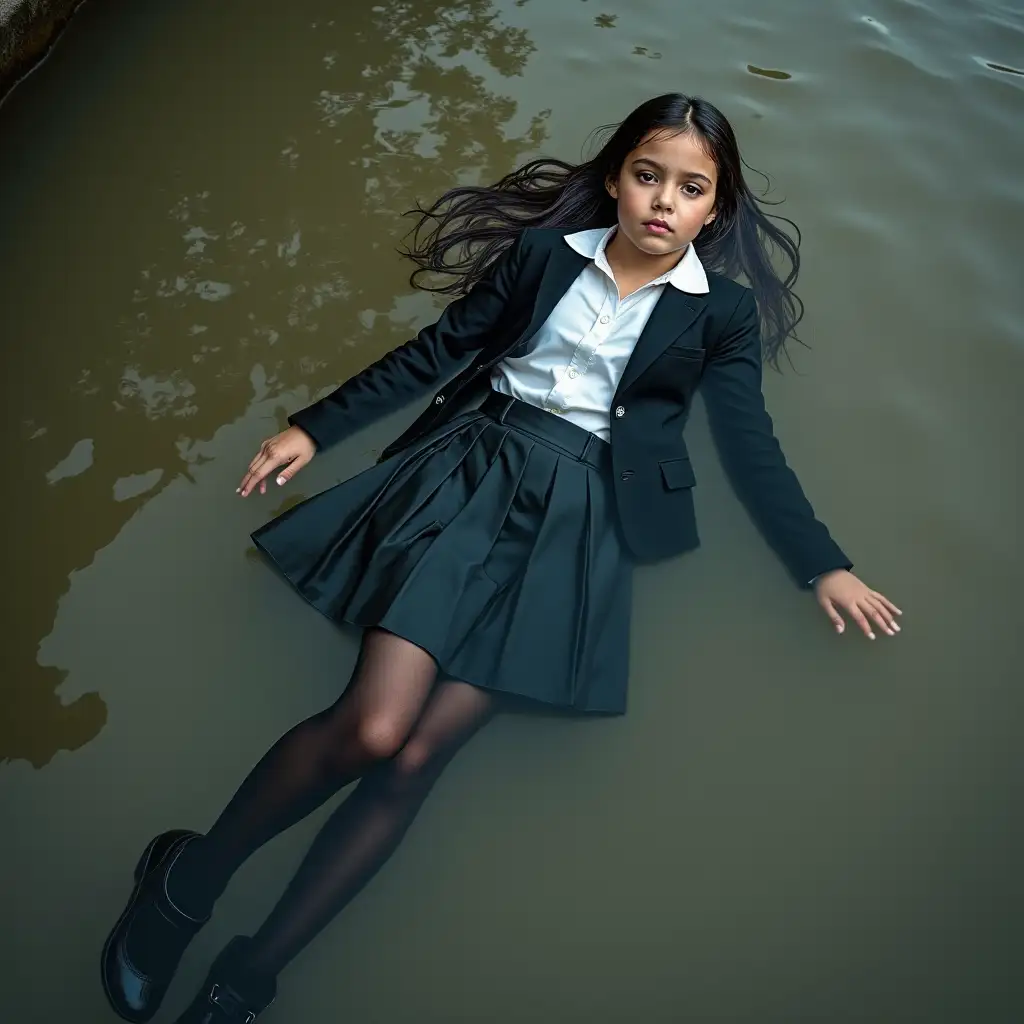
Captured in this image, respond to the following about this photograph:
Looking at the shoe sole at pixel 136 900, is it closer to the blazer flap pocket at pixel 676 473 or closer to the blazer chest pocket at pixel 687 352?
the blazer flap pocket at pixel 676 473

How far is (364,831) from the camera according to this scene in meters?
2.08

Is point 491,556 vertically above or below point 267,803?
above

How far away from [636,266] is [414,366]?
56 centimetres

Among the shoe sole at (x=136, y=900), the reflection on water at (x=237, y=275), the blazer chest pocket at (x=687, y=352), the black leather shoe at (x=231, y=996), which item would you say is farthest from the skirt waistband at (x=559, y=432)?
the black leather shoe at (x=231, y=996)

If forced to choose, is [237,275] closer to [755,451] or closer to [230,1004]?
[755,451]

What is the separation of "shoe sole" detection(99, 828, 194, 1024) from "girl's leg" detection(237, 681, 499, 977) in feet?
0.78

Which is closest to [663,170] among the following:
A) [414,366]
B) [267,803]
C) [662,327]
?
[662,327]

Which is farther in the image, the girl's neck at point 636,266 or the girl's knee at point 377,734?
the girl's neck at point 636,266

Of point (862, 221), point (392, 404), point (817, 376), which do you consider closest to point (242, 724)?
point (392, 404)

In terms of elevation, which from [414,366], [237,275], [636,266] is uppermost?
[636,266]

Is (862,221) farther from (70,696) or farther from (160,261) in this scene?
(70,696)

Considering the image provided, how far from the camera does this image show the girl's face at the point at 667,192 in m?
2.27

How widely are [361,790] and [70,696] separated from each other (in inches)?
28.2

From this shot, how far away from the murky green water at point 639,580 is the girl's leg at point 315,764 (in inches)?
5.1
